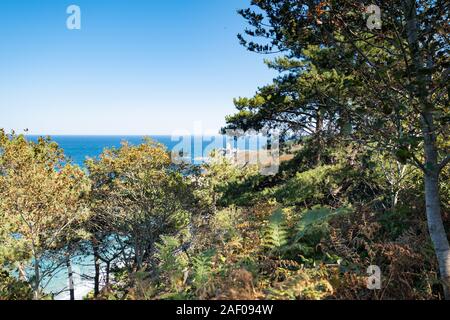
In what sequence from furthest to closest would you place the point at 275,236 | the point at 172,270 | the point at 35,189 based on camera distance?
1. the point at 35,189
2. the point at 275,236
3. the point at 172,270

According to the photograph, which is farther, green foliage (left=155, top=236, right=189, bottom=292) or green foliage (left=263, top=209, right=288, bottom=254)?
green foliage (left=263, top=209, right=288, bottom=254)

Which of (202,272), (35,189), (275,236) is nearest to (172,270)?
(202,272)

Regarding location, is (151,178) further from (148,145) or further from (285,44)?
(285,44)

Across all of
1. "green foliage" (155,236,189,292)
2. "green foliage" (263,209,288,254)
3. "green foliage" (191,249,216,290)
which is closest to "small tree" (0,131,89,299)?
"green foliage" (155,236,189,292)

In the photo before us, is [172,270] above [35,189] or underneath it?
underneath

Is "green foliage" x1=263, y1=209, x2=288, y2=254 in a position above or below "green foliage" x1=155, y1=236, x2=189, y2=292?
above

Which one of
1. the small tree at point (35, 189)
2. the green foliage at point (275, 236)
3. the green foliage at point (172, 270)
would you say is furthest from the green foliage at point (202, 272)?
the small tree at point (35, 189)

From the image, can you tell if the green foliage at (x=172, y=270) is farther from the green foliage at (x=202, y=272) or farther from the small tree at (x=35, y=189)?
the small tree at (x=35, y=189)

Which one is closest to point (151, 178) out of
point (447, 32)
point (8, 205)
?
point (8, 205)

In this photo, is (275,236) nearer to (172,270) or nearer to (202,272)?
(202,272)

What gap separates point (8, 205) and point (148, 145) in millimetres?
7837

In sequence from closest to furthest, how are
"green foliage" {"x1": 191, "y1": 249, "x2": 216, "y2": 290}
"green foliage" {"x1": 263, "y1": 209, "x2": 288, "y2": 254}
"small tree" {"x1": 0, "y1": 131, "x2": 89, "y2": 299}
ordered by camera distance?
"green foliage" {"x1": 191, "y1": 249, "x2": 216, "y2": 290}
"green foliage" {"x1": 263, "y1": 209, "x2": 288, "y2": 254}
"small tree" {"x1": 0, "y1": 131, "x2": 89, "y2": 299}

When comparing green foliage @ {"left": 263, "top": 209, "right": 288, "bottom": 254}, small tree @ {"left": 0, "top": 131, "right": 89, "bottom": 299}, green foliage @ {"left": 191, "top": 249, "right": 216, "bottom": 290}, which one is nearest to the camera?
green foliage @ {"left": 191, "top": 249, "right": 216, "bottom": 290}

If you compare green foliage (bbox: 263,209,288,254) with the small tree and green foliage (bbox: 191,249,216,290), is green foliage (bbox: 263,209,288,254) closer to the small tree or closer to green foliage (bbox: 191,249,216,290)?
green foliage (bbox: 191,249,216,290)
